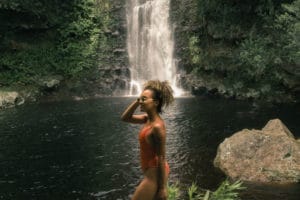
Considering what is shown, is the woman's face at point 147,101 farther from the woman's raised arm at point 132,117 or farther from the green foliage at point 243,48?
the green foliage at point 243,48

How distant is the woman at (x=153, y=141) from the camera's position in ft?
24.4

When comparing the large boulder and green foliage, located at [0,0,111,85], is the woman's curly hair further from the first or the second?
green foliage, located at [0,0,111,85]

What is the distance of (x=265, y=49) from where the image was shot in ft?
118

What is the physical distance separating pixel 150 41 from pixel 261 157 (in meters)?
32.0

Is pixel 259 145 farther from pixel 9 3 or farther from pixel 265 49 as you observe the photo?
pixel 9 3

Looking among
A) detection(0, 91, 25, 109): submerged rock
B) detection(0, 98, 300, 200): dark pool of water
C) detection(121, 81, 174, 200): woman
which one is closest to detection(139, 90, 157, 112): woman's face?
detection(121, 81, 174, 200): woman

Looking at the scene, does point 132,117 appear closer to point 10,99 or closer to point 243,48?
point 243,48

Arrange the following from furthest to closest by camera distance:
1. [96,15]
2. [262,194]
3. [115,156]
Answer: [96,15], [115,156], [262,194]

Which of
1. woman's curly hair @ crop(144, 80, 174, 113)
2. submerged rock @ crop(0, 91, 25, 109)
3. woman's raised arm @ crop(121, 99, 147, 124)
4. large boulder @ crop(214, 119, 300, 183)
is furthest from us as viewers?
submerged rock @ crop(0, 91, 25, 109)

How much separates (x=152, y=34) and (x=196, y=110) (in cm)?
1792

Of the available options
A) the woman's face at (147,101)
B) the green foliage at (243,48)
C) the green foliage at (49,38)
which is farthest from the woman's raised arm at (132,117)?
the green foliage at (49,38)

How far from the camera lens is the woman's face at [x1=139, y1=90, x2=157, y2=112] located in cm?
754

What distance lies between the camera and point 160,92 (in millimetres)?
7629

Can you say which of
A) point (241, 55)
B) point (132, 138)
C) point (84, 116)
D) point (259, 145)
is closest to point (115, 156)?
point (132, 138)
